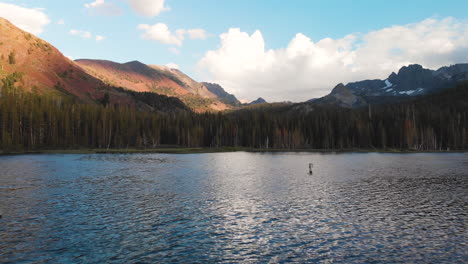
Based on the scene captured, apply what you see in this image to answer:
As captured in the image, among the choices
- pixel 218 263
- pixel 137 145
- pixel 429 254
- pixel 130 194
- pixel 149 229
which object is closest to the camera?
pixel 218 263

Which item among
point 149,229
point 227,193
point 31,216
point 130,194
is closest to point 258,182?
point 227,193

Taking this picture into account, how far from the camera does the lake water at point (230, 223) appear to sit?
23.8 meters

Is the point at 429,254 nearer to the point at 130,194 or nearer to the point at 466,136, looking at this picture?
the point at 130,194

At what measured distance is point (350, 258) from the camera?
23.0 m

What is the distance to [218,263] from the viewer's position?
22.2m

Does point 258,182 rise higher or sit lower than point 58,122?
lower

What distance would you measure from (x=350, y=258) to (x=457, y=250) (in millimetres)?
9123

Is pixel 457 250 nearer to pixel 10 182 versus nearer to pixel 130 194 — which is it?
pixel 130 194

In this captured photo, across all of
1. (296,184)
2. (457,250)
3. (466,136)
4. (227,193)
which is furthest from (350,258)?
(466,136)

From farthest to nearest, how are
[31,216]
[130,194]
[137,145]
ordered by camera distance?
[137,145], [130,194], [31,216]

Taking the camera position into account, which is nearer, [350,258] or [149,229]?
[350,258]

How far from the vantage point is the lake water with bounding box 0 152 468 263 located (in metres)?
23.8

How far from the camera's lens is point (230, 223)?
3250 cm

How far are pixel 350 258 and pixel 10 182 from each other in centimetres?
5837
